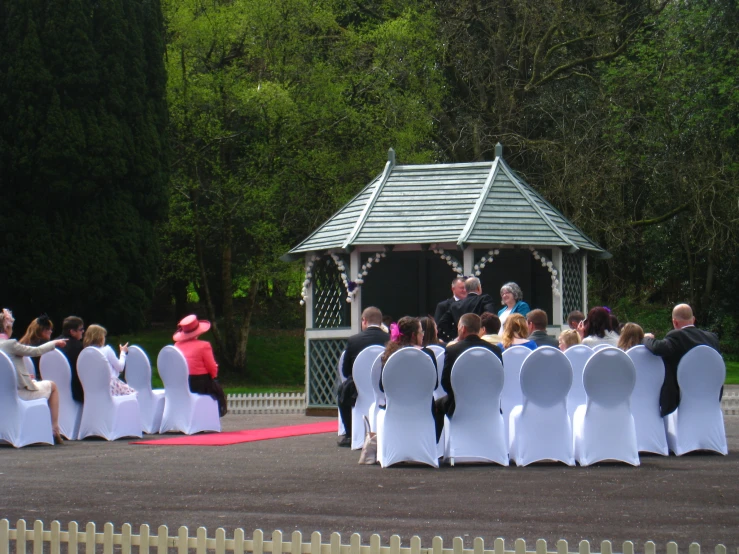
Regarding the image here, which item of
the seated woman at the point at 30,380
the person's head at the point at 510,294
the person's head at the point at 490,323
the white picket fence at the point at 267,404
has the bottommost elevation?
the white picket fence at the point at 267,404

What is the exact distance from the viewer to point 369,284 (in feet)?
72.4

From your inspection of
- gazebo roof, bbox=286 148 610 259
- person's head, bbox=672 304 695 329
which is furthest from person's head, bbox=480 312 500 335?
gazebo roof, bbox=286 148 610 259

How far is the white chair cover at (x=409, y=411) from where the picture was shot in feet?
32.8

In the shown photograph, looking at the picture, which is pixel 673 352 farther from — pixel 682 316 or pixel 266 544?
pixel 266 544

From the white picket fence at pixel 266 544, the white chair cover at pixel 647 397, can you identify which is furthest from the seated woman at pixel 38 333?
the white picket fence at pixel 266 544

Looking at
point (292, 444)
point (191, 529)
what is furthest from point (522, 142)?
point (191, 529)

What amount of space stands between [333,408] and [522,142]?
10963 millimetres

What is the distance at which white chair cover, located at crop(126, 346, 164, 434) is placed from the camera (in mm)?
14750

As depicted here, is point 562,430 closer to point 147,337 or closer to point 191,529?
point 191,529

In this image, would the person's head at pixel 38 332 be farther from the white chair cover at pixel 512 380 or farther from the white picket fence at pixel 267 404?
the white picket fence at pixel 267 404

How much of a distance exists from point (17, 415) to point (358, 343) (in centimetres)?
378

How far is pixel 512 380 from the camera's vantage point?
1124 cm

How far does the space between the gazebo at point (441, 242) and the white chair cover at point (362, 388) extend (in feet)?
21.0

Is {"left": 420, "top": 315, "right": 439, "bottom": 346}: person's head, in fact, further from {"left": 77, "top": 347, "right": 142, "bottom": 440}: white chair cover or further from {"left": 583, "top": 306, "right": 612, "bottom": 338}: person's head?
{"left": 77, "top": 347, "right": 142, "bottom": 440}: white chair cover
